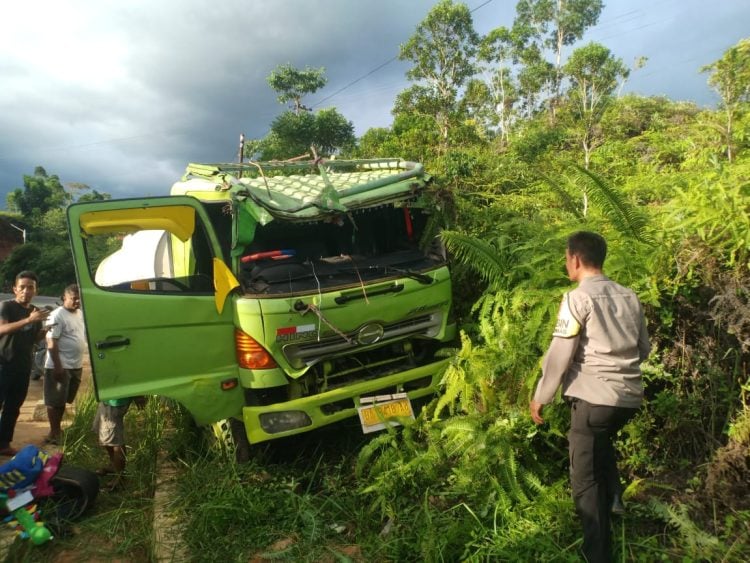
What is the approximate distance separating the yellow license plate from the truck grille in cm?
49

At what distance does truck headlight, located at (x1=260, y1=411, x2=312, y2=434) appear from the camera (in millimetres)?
3529

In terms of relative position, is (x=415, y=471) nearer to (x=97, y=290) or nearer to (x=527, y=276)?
(x=527, y=276)

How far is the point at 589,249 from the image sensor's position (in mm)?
2393

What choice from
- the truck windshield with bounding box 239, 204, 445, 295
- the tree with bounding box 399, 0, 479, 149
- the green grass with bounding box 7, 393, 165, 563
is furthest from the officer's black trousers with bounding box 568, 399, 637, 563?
the tree with bounding box 399, 0, 479, 149

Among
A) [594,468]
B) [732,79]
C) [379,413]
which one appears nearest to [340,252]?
[379,413]

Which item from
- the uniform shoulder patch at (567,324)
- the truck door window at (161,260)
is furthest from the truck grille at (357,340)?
the uniform shoulder patch at (567,324)

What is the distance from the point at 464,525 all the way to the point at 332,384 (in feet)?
4.94

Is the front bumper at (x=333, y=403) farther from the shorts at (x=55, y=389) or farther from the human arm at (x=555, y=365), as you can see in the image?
the shorts at (x=55, y=389)

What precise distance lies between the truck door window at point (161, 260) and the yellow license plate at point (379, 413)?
5.19ft

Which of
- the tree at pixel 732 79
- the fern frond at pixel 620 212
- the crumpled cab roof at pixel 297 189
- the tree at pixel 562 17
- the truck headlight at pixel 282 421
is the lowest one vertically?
the truck headlight at pixel 282 421

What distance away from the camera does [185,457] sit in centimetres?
438

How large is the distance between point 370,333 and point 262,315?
0.90m

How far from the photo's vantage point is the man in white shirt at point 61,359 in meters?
4.94

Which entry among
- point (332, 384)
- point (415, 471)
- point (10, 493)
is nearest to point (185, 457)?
point (10, 493)
